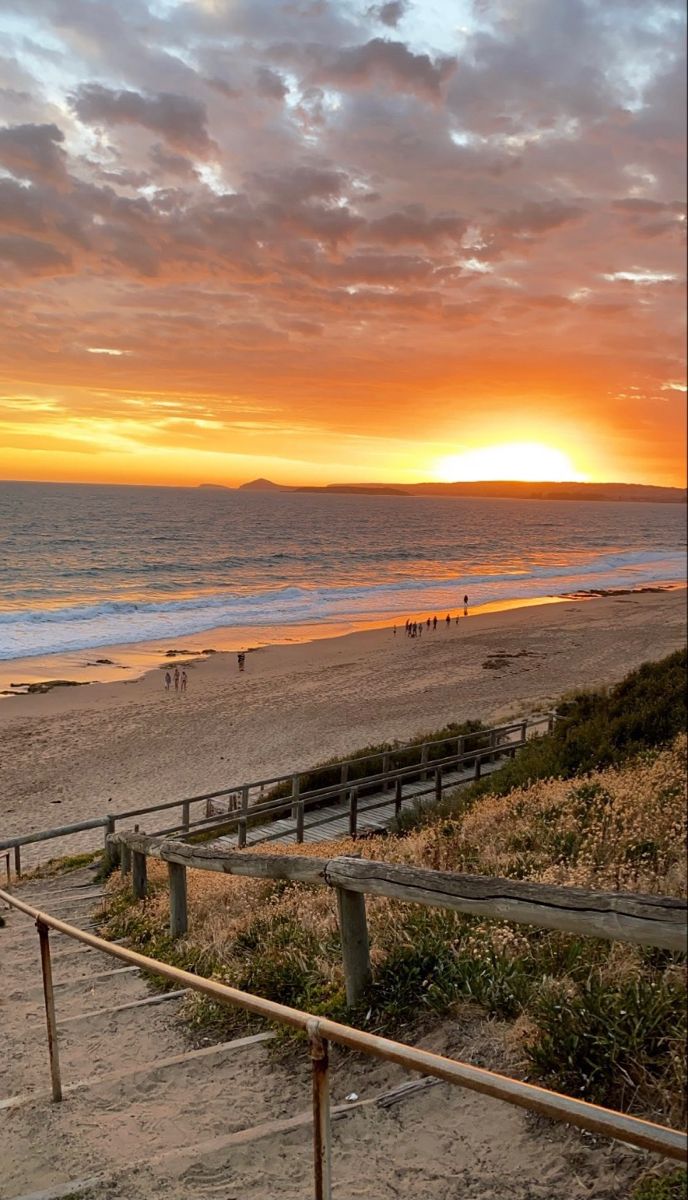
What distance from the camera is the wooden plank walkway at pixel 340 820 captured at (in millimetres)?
11203

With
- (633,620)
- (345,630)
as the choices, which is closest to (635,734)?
(345,630)

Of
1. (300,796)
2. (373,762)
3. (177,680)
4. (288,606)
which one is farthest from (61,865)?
(288,606)

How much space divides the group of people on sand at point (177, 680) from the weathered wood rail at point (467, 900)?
14.8 m

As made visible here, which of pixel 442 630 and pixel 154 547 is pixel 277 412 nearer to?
pixel 442 630

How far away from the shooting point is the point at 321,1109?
2.07 m

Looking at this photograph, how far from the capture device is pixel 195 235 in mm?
10773

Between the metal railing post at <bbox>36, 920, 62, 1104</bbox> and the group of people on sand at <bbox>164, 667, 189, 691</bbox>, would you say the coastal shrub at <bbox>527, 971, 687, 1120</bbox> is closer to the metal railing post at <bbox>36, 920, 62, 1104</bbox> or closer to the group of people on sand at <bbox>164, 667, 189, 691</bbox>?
the metal railing post at <bbox>36, 920, 62, 1104</bbox>

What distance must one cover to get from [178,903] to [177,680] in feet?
48.1

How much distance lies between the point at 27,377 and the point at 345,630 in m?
27.3

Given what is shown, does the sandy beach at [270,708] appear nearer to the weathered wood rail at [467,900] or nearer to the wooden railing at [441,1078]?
the weathered wood rail at [467,900]

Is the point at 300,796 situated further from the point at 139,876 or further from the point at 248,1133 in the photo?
the point at 248,1133

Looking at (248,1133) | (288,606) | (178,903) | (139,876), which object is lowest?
(139,876)

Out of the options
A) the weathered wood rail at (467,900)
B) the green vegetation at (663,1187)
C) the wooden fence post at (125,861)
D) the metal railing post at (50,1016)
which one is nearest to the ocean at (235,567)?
the wooden fence post at (125,861)

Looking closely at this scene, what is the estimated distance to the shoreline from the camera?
16688 millimetres
